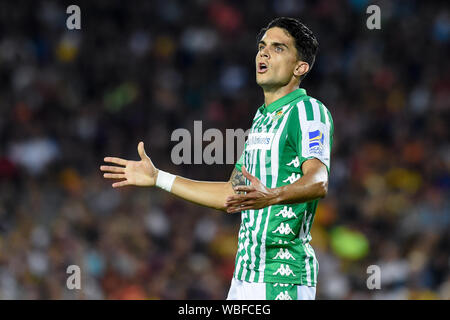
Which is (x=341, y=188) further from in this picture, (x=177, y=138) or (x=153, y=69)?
(x=153, y=69)

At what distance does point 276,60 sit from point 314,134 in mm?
611

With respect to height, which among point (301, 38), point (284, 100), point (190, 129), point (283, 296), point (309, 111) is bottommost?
point (283, 296)

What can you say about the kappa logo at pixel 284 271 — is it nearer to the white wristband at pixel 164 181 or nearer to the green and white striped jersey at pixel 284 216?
the green and white striped jersey at pixel 284 216

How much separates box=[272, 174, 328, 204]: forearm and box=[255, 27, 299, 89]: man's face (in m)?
0.77

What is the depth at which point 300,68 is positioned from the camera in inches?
175

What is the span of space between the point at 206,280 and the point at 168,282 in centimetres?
44

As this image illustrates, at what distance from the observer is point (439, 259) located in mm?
8812

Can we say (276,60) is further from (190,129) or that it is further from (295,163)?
(190,129)

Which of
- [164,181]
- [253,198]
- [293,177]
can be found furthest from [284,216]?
[164,181]

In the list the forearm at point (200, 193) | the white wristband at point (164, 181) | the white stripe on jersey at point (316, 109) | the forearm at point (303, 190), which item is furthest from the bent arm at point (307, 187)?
the white wristband at point (164, 181)

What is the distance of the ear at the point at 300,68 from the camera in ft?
14.6

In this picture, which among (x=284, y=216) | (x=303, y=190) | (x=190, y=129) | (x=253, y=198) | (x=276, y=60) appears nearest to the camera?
(x=253, y=198)

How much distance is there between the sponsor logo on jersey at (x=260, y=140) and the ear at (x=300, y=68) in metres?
0.45
